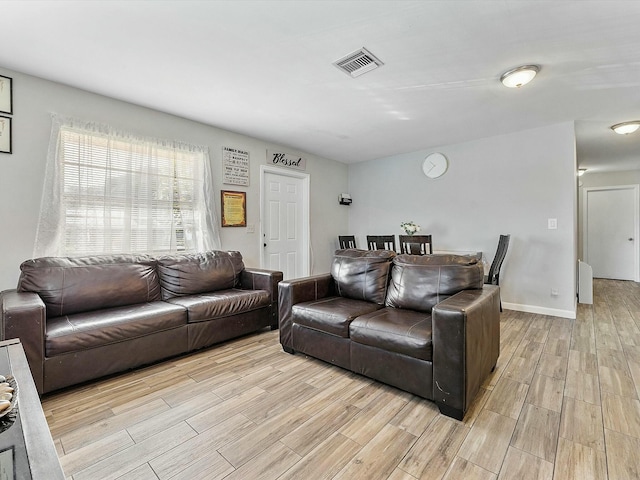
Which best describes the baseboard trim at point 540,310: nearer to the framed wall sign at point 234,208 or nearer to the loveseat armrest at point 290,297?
the loveseat armrest at point 290,297

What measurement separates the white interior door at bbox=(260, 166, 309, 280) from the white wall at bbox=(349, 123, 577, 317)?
5.56 feet

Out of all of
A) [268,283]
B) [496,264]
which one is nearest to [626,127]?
[496,264]

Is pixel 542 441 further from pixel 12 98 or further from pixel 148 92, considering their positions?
pixel 12 98

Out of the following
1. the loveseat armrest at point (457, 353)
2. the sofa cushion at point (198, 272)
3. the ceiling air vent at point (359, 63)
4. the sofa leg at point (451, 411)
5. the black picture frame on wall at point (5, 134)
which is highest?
the ceiling air vent at point (359, 63)

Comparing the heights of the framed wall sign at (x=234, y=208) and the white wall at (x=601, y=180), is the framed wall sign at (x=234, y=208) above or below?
below

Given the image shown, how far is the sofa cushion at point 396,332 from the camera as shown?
1783 millimetres

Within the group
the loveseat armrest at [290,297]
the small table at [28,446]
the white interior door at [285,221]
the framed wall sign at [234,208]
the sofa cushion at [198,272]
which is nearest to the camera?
the small table at [28,446]

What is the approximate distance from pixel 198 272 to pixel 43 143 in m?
1.70

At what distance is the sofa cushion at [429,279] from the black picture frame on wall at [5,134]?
3.30 metres

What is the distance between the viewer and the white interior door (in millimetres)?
4422

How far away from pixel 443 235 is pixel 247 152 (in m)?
3.16

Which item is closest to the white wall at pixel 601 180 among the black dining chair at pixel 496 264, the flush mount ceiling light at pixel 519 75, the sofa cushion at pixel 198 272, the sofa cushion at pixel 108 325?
the black dining chair at pixel 496 264

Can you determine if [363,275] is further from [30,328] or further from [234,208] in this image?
[30,328]

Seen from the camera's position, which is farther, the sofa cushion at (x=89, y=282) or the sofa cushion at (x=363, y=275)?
the sofa cushion at (x=363, y=275)
